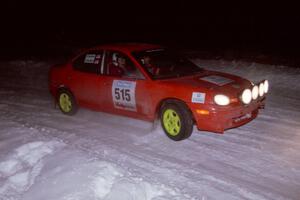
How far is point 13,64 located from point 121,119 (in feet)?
35.4

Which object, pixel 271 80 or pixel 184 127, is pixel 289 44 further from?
pixel 184 127

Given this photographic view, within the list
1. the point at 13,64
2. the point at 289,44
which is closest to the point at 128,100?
the point at 13,64

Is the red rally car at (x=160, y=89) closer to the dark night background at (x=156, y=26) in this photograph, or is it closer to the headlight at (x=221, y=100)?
the headlight at (x=221, y=100)

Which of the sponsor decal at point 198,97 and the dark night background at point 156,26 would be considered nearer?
the sponsor decal at point 198,97

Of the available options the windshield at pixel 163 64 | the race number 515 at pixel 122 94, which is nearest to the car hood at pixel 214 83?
the windshield at pixel 163 64

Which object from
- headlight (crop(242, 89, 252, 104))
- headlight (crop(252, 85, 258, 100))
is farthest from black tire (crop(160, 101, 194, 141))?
headlight (crop(252, 85, 258, 100))

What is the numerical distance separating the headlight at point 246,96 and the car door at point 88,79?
2673mm

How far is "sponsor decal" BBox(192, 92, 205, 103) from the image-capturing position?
6.05 m

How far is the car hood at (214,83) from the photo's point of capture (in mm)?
6158

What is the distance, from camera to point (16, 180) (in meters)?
5.45

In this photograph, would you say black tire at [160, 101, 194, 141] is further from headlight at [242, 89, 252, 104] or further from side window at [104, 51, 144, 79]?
headlight at [242, 89, 252, 104]

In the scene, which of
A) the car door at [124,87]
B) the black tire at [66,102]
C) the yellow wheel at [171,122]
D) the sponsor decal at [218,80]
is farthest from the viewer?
the black tire at [66,102]

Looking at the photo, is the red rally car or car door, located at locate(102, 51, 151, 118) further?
car door, located at locate(102, 51, 151, 118)

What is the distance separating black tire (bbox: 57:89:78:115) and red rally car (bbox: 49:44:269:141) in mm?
22
